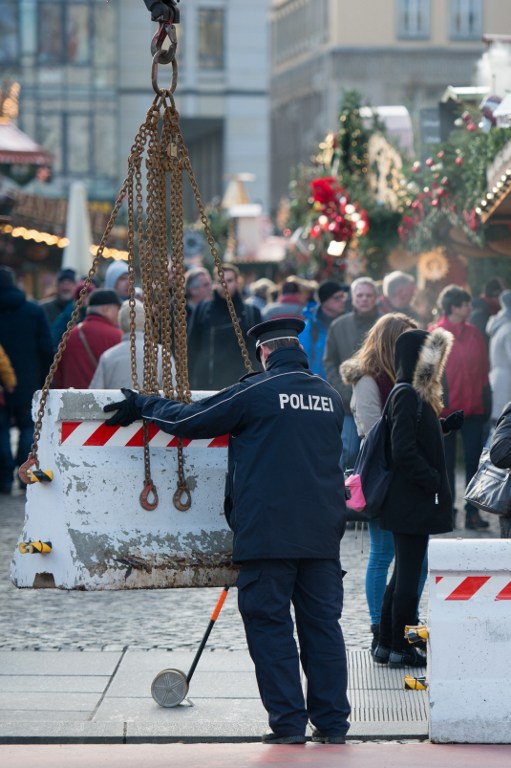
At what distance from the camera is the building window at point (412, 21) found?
266ft

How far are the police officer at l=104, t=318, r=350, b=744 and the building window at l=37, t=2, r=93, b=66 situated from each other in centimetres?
6141

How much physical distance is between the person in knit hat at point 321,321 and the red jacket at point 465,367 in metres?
0.96

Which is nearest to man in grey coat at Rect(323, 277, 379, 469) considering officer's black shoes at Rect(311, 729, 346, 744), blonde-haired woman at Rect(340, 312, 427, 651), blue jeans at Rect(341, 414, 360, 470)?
blue jeans at Rect(341, 414, 360, 470)

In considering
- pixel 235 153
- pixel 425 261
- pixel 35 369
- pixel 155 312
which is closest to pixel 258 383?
pixel 155 312

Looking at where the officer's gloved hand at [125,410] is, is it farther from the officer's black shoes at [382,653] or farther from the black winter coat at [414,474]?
the officer's black shoes at [382,653]

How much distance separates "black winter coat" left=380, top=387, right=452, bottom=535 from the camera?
8617 mm

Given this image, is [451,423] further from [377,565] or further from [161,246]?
[161,246]

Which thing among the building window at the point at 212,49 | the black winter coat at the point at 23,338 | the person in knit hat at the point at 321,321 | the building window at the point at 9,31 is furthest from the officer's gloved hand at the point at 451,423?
the building window at the point at 212,49

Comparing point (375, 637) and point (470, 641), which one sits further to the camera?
point (375, 637)

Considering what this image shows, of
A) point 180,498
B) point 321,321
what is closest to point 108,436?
point 180,498

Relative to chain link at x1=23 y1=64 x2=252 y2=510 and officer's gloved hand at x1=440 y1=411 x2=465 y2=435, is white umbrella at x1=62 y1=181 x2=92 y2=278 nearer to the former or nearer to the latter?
officer's gloved hand at x1=440 y1=411 x2=465 y2=435

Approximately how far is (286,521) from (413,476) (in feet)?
5.09

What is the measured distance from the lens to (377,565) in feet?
30.6

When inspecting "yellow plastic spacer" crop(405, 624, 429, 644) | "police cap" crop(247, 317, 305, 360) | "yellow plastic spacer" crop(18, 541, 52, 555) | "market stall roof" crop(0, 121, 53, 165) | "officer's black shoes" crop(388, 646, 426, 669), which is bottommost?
"officer's black shoes" crop(388, 646, 426, 669)
